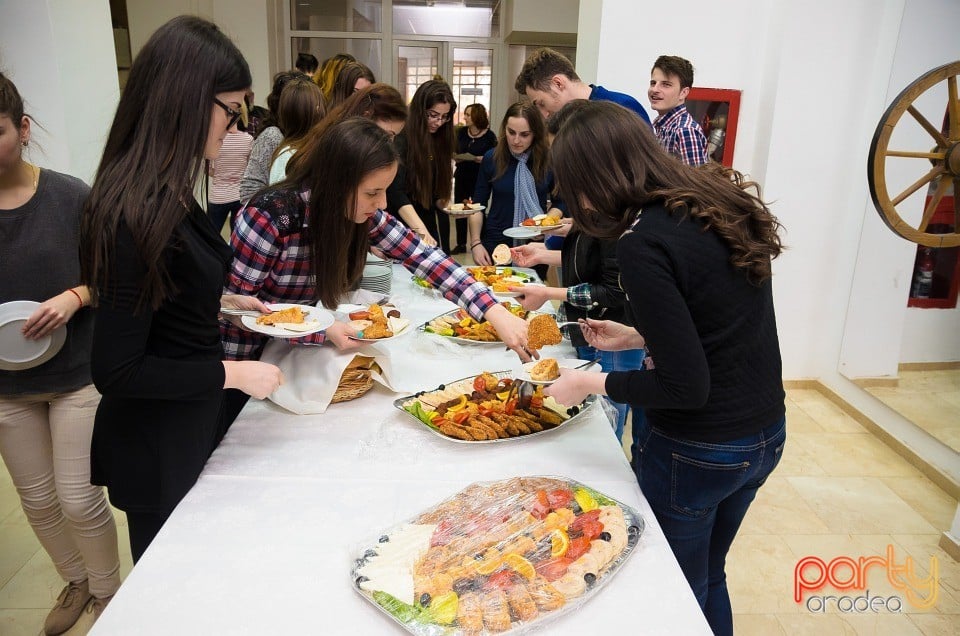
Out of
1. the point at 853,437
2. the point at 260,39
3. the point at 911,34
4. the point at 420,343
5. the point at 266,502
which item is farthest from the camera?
the point at 260,39

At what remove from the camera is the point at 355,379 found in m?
1.69

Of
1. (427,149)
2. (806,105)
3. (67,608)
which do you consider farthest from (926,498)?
(67,608)

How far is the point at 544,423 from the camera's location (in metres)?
1.54

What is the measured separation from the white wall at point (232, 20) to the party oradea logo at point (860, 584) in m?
6.90

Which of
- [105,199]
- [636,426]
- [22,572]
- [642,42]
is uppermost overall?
[642,42]

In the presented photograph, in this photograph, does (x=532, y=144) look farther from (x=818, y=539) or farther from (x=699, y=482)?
(x=699, y=482)

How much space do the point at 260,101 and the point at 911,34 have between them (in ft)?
21.6

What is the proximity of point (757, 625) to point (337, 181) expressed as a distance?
1782 mm

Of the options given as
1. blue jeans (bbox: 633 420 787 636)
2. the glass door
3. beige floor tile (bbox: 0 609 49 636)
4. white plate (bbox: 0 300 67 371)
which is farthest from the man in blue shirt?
the glass door

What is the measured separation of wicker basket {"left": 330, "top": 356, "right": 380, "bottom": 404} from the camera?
5.44ft

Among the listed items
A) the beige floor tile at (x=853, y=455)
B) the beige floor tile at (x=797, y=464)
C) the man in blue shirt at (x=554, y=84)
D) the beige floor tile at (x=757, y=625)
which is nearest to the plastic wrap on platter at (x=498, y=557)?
the beige floor tile at (x=757, y=625)

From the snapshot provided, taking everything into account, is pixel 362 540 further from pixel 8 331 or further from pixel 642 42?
pixel 642 42

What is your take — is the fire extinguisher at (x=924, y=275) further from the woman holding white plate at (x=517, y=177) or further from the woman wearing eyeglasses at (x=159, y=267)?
the woman wearing eyeglasses at (x=159, y=267)

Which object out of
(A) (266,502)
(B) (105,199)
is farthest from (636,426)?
(B) (105,199)
